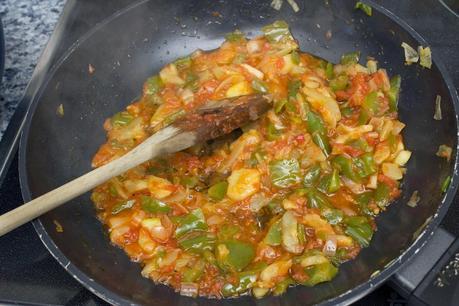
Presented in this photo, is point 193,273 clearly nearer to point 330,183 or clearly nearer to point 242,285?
point 242,285

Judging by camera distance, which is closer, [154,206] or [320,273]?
[320,273]

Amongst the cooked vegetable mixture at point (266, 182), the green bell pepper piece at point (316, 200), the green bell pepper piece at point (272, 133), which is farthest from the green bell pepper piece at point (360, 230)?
the green bell pepper piece at point (272, 133)

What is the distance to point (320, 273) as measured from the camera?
195cm

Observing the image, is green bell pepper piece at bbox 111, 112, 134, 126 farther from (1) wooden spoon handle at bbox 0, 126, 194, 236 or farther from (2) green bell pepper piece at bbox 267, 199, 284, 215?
(2) green bell pepper piece at bbox 267, 199, 284, 215

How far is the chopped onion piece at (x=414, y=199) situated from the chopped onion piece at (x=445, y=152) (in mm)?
190

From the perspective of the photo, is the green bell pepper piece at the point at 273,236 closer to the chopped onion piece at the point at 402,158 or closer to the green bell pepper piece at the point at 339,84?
the chopped onion piece at the point at 402,158

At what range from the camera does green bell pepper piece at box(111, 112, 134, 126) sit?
2.65m

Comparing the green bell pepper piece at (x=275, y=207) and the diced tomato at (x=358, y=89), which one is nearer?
the green bell pepper piece at (x=275, y=207)

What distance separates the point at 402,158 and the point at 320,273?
0.71 m

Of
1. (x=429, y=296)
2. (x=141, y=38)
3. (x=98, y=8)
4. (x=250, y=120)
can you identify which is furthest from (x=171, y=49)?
(x=429, y=296)

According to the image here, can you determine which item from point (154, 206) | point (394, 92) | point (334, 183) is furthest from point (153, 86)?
point (394, 92)

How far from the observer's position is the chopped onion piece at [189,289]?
2014 mm

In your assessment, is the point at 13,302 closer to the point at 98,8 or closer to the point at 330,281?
the point at 330,281

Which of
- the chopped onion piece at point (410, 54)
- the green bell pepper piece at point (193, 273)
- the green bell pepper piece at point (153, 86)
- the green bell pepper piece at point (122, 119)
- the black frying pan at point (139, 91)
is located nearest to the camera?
the black frying pan at point (139, 91)
